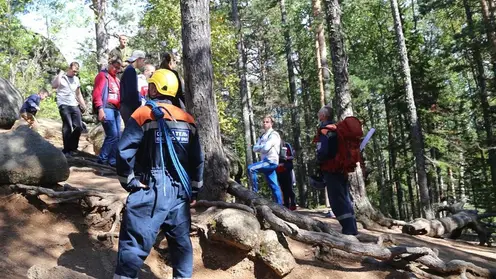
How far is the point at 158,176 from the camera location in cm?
370

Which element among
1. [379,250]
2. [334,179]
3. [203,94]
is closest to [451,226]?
[334,179]

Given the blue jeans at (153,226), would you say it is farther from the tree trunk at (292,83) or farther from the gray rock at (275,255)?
the tree trunk at (292,83)

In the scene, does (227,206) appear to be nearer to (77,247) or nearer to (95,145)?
(77,247)

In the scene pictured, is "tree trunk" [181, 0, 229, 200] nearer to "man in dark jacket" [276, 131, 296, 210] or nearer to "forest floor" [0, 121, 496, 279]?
"forest floor" [0, 121, 496, 279]

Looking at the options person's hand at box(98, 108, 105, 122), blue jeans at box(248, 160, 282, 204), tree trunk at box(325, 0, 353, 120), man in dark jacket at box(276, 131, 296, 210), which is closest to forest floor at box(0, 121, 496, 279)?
person's hand at box(98, 108, 105, 122)

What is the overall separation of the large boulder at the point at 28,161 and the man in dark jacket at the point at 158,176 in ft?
7.84

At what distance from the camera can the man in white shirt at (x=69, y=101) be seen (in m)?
7.89

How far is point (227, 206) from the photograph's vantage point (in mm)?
5516

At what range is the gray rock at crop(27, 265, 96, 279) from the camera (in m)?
3.65

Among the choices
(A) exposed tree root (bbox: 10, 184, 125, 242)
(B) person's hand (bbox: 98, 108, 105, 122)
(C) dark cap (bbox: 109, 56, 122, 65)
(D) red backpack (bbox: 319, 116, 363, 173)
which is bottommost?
(A) exposed tree root (bbox: 10, 184, 125, 242)

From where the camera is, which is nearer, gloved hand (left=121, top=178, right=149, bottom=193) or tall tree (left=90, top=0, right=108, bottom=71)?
gloved hand (left=121, top=178, right=149, bottom=193)

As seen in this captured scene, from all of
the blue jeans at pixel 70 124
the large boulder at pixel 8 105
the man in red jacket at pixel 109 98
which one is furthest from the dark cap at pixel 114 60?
the large boulder at pixel 8 105

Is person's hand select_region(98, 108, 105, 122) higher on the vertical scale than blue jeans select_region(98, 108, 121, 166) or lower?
higher

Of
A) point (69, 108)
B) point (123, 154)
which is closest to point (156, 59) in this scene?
point (69, 108)
